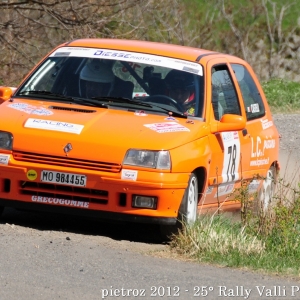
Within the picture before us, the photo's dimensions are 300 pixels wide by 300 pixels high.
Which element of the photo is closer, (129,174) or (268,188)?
(129,174)

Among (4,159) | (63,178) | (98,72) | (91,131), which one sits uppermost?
(98,72)

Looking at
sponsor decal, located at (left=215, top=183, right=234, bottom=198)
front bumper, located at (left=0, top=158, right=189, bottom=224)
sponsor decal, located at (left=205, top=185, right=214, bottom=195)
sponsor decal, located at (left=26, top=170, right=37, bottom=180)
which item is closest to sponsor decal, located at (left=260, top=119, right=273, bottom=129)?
sponsor decal, located at (left=215, top=183, right=234, bottom=198)

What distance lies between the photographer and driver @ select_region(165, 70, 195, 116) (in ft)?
28.0

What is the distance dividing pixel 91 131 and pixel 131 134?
1.07ft

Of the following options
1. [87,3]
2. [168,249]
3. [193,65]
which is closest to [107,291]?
[168,249]

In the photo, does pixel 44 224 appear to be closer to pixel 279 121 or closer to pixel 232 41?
pixel 279 121

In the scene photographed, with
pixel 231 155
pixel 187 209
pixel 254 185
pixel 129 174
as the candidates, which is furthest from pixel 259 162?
pixel 129 174

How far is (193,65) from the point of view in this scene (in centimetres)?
891

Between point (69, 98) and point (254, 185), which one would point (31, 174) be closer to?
point (69, 98)

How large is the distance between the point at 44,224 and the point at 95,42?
1.99 meters

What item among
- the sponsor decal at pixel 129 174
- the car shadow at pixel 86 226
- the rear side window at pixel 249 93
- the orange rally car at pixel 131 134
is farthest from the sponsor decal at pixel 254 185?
the sponsor decal at pixel 129 174

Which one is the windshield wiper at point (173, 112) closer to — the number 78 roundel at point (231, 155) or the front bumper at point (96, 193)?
the number 78 roundel at point (231, 155)

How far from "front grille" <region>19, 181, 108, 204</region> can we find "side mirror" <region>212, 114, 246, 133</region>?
58.6 inches

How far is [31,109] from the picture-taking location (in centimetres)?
810
